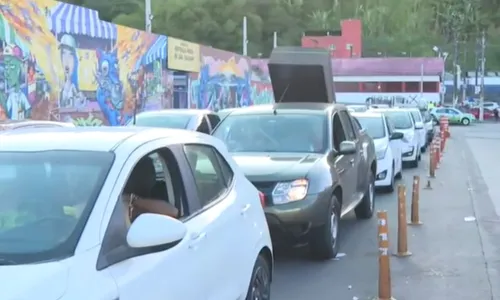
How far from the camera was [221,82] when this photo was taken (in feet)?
132

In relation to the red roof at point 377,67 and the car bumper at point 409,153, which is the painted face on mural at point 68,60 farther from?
the red roof at point 377,67

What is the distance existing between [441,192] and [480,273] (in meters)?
7.45

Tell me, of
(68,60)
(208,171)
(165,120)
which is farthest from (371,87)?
(208,171)

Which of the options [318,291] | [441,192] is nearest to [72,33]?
[441,192]

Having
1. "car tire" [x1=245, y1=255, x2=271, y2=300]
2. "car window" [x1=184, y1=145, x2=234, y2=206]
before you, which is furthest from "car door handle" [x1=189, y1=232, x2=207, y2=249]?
"car tire" [x1=245, y1=255, x2=271, y2=300]

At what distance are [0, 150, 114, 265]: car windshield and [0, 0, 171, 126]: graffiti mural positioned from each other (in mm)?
12314

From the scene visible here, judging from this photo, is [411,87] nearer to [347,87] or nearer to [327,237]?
[347,87]

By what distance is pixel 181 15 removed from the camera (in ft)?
295

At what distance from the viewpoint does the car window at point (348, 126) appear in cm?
1085

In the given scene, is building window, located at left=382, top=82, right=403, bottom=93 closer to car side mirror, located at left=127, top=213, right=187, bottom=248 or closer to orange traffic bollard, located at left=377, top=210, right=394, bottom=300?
orange traffic bollard, located at left=377, top=210, right=394, bottom=300

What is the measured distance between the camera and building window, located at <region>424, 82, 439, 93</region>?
83188mm

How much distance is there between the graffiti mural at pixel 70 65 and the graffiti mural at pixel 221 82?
21.3 ft

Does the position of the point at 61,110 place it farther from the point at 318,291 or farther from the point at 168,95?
the point at 318,291

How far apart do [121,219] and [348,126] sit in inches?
295
